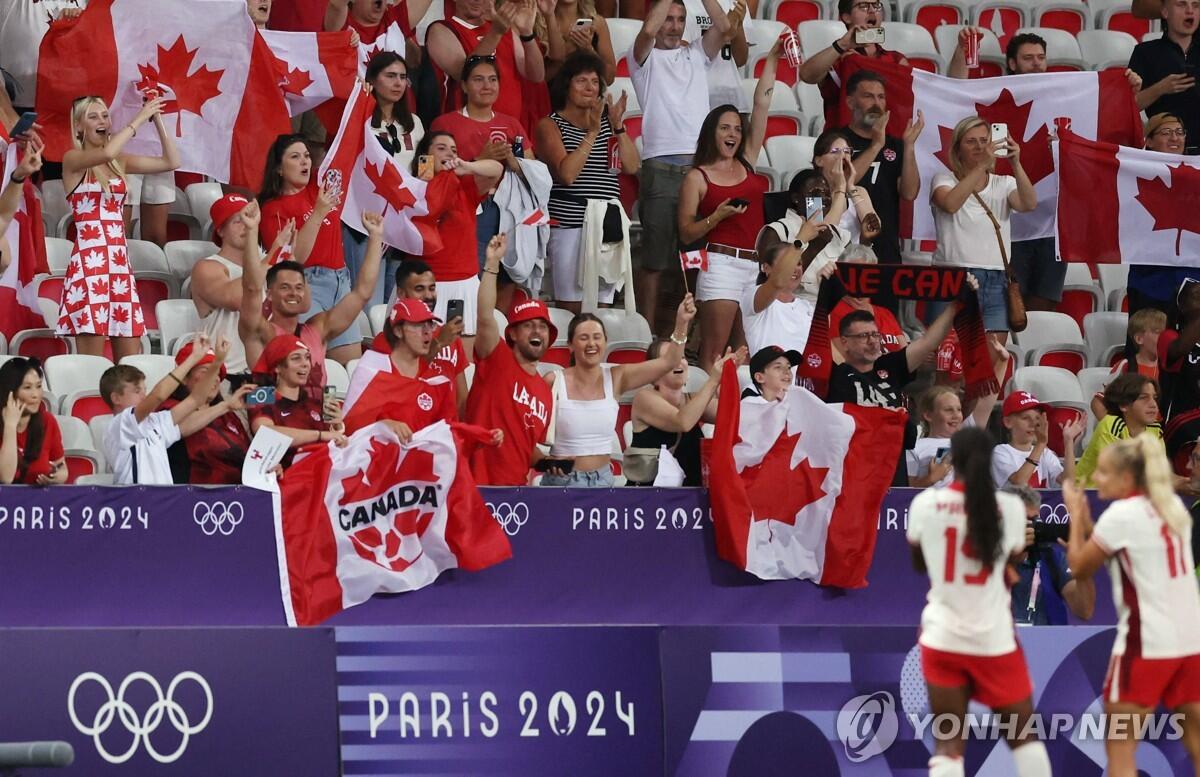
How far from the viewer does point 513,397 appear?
1091 centimetres

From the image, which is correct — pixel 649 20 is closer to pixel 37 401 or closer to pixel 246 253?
pixel 246 253

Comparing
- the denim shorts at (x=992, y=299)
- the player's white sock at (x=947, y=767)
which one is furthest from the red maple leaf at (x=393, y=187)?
the player's white sock at (x=947, y=767)

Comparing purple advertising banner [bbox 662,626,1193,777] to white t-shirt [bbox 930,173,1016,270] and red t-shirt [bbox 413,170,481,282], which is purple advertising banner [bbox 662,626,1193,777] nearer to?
red t-shirt [bbox 413,170,481,282]

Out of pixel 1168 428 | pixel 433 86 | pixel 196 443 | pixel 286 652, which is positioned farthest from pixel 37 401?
pixel 1168 428

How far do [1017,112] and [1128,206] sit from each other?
3.47ft

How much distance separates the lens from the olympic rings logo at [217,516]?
399 inches

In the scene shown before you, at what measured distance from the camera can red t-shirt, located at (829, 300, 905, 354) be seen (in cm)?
1210

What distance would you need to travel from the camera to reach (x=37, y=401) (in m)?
10.0

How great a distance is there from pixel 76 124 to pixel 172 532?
2.75 metres

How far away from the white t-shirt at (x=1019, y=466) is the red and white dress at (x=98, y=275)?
Answer: 5.15 meters

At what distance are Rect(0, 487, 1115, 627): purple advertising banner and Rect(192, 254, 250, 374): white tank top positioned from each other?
1036 millimetres

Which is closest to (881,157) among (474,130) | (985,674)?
(474,130)

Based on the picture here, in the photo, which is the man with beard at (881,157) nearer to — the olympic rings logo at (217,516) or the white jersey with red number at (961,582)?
the olympic rings logo at (217,516)

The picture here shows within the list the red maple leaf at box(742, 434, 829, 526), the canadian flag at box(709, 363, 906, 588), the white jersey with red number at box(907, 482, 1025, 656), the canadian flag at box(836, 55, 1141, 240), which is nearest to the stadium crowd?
the canadian flag at box(836, 55, 1141, 240)
